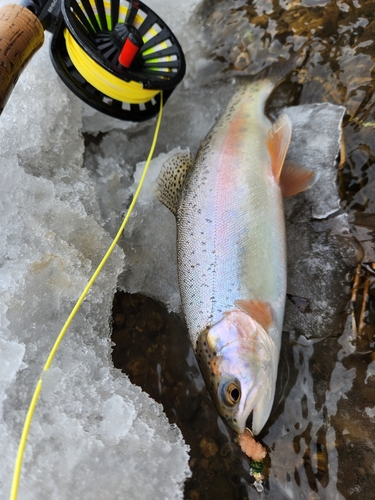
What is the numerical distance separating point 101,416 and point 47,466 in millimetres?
242

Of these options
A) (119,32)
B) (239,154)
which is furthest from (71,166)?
(239,154)

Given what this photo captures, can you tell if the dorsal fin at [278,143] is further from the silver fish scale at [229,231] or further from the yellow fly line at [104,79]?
the yellow fly line at [104,79]

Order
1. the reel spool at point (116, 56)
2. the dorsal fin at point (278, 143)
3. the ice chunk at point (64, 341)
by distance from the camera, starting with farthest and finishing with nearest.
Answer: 1. the dorsal fin at point (278, 143)
2. the reel spool at point (116, 56)
3. the ice chunk at point (64, 341)

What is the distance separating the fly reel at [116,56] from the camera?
5.41ft

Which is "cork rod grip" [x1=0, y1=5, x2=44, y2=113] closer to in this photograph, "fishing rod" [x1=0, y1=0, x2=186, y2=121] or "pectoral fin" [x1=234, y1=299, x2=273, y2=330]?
"fishing rod" [x1=0, y1=0, x2=186, y2=121]

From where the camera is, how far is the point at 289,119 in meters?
1.97

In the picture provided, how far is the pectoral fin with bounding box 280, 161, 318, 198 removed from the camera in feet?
6.28

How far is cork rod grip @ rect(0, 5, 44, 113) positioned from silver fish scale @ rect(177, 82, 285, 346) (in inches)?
34.5

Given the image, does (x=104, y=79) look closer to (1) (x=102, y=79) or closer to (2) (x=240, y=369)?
(1) (x=102, y=79)

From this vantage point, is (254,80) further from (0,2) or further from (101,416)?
(101,416)

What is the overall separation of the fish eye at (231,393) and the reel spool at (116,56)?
131 cm

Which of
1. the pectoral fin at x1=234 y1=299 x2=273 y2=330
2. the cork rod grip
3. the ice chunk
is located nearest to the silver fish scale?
the pectoral fin at x1=234 y1=299 x2=273 y2=330

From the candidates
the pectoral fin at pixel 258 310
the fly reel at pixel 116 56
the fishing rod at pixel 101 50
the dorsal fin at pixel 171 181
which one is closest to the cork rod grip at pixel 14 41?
the fishing rod at pixel 101 50

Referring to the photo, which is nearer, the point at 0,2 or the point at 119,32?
the point at 119,32
